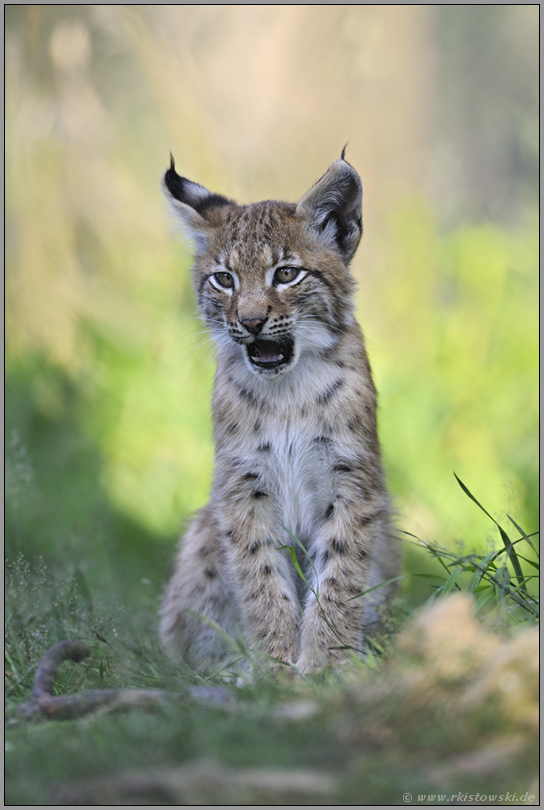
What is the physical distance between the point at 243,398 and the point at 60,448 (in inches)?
163

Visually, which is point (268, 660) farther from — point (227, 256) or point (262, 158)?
point (262, 158)

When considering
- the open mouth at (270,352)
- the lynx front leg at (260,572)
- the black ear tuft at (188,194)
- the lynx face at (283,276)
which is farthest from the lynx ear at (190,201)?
the lynx front leg at (260,572)

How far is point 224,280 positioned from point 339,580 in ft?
4.96

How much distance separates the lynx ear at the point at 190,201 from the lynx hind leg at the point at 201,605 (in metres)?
1.51

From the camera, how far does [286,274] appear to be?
385 cm

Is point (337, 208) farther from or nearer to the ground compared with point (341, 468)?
farther from the ground

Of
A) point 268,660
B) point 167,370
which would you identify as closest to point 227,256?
point 268,660

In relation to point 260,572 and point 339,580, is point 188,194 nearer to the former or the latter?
point 260,572

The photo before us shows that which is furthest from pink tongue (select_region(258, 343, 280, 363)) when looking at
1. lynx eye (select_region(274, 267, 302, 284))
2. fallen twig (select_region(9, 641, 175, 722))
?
fallen twig (select_region(9, 641, 175, 722))

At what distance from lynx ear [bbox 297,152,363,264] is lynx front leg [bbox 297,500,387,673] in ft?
4.11

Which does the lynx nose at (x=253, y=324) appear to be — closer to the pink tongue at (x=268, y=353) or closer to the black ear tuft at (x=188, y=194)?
the pink tongue at (x=268, y=353)

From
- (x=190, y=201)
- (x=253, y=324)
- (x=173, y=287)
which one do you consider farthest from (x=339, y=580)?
(x=173, y=287)

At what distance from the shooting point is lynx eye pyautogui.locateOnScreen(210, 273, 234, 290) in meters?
4.01

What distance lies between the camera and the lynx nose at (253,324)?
12.1 feet
